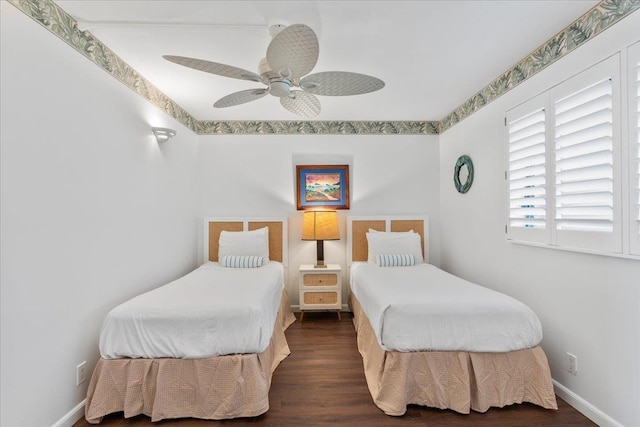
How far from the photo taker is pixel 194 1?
5.51 feet

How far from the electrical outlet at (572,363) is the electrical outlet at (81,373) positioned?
3.28m

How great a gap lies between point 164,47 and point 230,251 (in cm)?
212

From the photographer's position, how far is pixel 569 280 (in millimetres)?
1967

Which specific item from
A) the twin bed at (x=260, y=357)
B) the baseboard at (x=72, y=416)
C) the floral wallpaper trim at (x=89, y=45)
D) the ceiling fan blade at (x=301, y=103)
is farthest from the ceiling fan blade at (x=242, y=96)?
the baseboard at (x=72, y=416)

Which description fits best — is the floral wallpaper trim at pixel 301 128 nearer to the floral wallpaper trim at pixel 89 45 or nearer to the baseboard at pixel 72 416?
the floral wallpaper trim at pixel 89 45

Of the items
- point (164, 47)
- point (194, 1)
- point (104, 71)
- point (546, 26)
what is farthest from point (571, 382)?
point (104, 71)

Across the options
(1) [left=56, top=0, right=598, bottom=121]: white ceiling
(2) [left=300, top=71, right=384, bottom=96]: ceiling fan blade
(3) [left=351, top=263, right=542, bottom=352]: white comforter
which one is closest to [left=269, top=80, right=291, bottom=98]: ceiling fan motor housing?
(2) [left=300, top=71, right=384, bottom=96]: ceiling fan blade

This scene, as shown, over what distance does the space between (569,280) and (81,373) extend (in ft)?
11.0

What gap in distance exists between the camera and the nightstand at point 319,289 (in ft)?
11.4

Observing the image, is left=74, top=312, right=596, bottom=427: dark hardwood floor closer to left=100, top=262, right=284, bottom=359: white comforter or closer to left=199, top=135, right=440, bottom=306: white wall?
left=100, top=262, right=284, bottom=359: white comforter

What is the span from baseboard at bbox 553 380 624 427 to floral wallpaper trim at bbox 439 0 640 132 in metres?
2.32

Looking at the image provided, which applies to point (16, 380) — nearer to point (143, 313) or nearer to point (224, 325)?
point (143, 313)

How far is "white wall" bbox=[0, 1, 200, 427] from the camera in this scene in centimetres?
150

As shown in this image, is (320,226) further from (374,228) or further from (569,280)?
(569,280)
